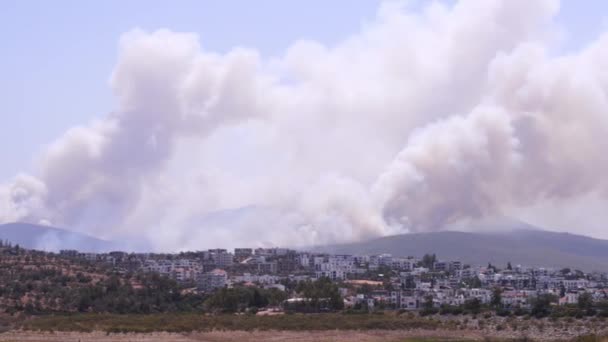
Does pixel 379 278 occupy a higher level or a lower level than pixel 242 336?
higher

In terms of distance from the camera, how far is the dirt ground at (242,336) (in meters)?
78.9

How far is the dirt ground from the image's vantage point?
78938mm

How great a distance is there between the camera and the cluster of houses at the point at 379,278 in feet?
428

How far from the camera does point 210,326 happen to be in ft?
293

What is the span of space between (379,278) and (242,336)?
88.7 metres

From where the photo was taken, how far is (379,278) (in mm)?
170875

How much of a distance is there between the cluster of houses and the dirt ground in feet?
96.9

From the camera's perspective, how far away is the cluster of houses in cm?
13038

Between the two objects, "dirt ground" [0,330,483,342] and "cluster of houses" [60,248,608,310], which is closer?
"dirt ground" [0,330,483,342]

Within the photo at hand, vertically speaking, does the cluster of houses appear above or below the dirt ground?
above

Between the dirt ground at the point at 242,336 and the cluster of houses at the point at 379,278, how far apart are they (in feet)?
96.9

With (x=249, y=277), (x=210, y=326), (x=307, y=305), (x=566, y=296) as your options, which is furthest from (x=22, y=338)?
(x=249, y=277)

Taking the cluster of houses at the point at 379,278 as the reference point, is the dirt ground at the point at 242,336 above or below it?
below

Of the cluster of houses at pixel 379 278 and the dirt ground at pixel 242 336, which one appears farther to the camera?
the cluster of houses at pixel 379 278
